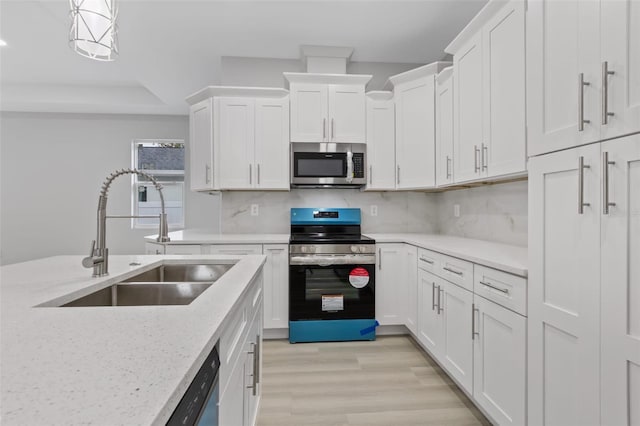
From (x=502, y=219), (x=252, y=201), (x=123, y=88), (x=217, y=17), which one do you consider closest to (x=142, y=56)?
(x=217, y=17)

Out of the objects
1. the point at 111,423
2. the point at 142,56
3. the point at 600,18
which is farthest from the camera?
the point at 142,56

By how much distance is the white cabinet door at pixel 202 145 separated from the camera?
3059 millimetres

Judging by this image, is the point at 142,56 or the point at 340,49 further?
the point at 142,56

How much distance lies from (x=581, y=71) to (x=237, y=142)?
2615 mm

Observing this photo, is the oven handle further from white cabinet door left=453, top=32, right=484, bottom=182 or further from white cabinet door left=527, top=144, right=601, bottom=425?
white cabinet door left=527, top=144, right=601, bottom=425

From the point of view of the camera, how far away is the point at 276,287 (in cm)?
282

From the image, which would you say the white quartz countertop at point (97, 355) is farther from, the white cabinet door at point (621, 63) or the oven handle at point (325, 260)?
the oven handle at point (325, 260)

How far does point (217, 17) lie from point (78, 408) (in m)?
3.12

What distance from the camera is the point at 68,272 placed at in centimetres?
124

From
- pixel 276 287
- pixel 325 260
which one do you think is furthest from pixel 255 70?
pixel 276 287

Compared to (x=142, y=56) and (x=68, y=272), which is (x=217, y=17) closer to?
(x=142, y=56)

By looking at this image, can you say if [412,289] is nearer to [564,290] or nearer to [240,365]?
[564,290]

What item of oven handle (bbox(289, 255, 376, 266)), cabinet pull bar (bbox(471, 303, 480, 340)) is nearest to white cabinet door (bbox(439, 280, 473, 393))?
cabinet pull bar (bbox(471, 303, 480, 340))

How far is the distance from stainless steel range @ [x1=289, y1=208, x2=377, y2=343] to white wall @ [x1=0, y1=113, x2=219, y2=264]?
402cm
